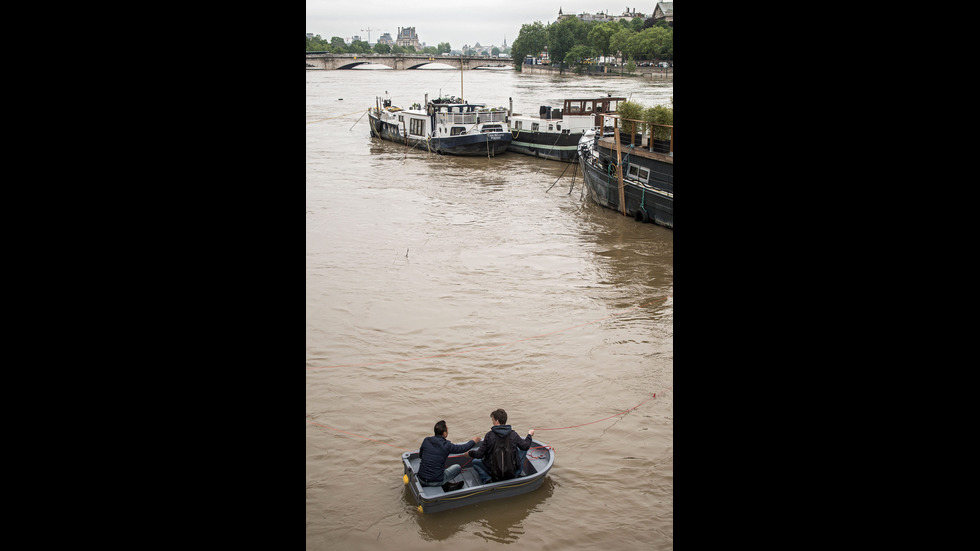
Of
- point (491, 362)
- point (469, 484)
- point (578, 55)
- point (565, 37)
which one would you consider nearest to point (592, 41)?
point (578, 55)

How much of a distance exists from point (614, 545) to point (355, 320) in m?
7.16

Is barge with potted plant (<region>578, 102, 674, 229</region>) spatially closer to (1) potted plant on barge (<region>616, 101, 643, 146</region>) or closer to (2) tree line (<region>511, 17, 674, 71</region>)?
(1) potted plant on barge (<region>616, 101, 643, 146</region>)

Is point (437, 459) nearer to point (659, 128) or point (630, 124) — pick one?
point (659, 128)

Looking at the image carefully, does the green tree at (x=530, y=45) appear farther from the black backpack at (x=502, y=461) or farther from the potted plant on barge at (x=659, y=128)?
the black backpack at (x=502, y=461)

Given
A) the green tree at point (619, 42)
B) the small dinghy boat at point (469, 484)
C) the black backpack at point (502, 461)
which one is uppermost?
the green tree at point (619, 42)

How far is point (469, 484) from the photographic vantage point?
7.39m

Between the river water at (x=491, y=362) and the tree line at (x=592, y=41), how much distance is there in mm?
81250

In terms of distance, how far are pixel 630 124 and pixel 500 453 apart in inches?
610

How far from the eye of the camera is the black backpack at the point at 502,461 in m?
7.20

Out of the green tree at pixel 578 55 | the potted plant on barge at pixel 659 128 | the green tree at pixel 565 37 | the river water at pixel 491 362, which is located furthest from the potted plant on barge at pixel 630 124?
the green tree at pixel 565 37

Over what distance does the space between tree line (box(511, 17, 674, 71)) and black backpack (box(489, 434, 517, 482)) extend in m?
94.3
